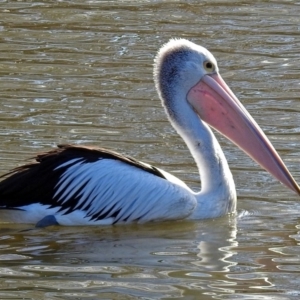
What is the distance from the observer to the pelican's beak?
731 centimetres

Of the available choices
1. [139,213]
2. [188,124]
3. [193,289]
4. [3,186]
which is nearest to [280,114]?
[188,124]

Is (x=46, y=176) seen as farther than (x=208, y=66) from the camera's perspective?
No

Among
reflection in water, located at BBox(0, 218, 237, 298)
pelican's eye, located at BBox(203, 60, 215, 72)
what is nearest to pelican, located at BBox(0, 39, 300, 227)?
pelican's eye, located at BBox(203, 60, 215, 72)

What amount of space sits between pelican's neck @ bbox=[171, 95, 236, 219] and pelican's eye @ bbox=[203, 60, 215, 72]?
0.29m

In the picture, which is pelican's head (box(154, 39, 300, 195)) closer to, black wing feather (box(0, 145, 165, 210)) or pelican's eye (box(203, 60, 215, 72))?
pelican's eye (box(203, 60, 215, 72))

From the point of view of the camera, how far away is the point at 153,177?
7.14 meters

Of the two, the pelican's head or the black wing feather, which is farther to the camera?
the pelican's head

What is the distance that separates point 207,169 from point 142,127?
159cm

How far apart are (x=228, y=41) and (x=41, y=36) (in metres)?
2.02

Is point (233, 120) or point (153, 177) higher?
point (233, 120)

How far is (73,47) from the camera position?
37.5ft

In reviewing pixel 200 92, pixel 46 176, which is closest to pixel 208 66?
pixel 200 92

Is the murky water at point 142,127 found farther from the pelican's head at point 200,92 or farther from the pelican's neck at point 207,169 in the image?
the pelican's head at point 200,92

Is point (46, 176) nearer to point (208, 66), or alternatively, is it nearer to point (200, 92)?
point (200, 92)
